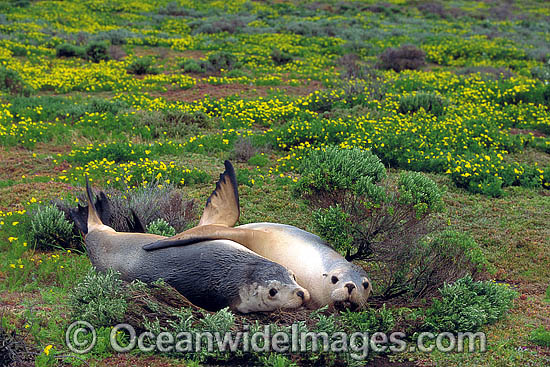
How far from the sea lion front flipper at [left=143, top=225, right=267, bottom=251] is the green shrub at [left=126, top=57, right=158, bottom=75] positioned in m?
12.6

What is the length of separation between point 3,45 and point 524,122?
Answer: 15733 millimetres

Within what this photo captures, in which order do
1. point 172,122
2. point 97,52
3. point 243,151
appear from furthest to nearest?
point 97,52 → point 172,122 → point 243,151

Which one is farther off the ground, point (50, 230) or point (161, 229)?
point (161, 229)

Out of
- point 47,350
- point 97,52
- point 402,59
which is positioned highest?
point 97,52

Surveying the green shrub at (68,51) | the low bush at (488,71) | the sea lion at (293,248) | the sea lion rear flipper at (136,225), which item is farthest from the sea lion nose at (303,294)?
the green shrub at (68,51)

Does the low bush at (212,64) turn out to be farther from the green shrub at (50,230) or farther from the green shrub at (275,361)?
the green shrub at (275,361)

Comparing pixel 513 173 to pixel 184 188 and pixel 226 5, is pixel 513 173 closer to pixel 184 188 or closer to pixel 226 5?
pixel 184 188

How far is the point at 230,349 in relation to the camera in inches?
182

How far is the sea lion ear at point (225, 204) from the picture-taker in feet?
18.9

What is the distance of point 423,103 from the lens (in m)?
13.2

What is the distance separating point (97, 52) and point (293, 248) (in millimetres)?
15195

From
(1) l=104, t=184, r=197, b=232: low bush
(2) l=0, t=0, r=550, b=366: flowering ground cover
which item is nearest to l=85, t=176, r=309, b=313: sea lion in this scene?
(2) l=0, t=0, r=550, b=366: flowering ground cover

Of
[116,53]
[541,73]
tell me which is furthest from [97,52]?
[541,73]

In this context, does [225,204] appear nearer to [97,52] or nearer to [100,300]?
[100,300]
